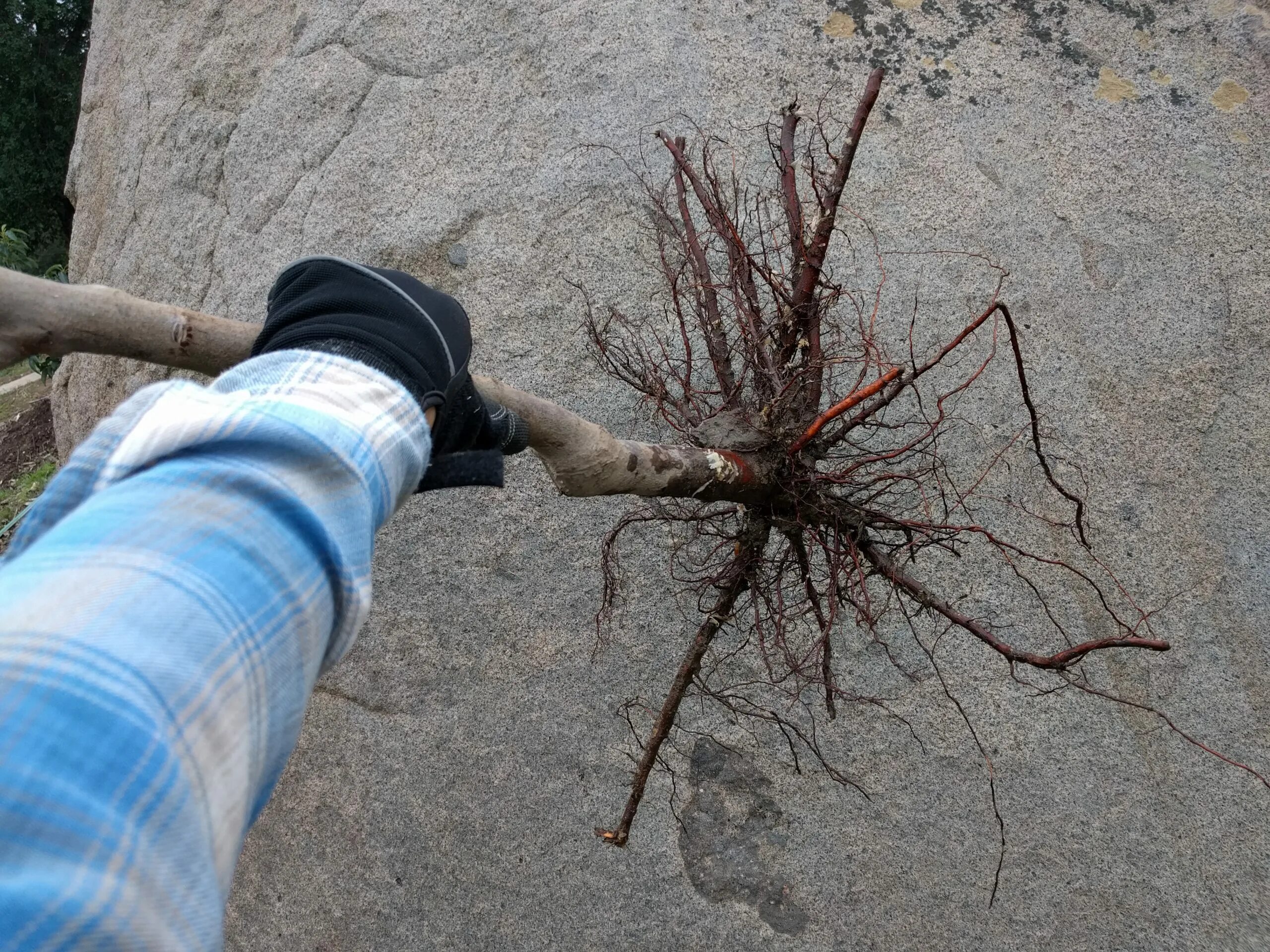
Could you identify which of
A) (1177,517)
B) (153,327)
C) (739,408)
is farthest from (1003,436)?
(153,327)

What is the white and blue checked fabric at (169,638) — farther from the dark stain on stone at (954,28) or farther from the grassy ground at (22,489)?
the grassy ground at (22,489)

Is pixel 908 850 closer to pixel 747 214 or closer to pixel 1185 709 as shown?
pixel 1185 709

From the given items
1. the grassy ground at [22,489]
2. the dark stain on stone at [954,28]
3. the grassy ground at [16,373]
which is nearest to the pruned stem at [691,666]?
the dark stain on stone at [954,28]

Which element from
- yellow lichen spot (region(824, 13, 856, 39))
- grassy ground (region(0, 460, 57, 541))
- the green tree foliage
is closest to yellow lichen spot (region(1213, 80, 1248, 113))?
yellow lichen spot (region(824, 13, 856, 39))

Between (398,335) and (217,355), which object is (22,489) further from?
(398,335)

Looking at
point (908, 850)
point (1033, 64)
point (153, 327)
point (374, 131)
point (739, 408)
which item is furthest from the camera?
point (374, 131)

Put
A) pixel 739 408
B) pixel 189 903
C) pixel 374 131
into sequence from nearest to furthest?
pixel 189 903 < pixel 739 408 < pixel 374 131

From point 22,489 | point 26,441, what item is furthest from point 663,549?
point 26,441
